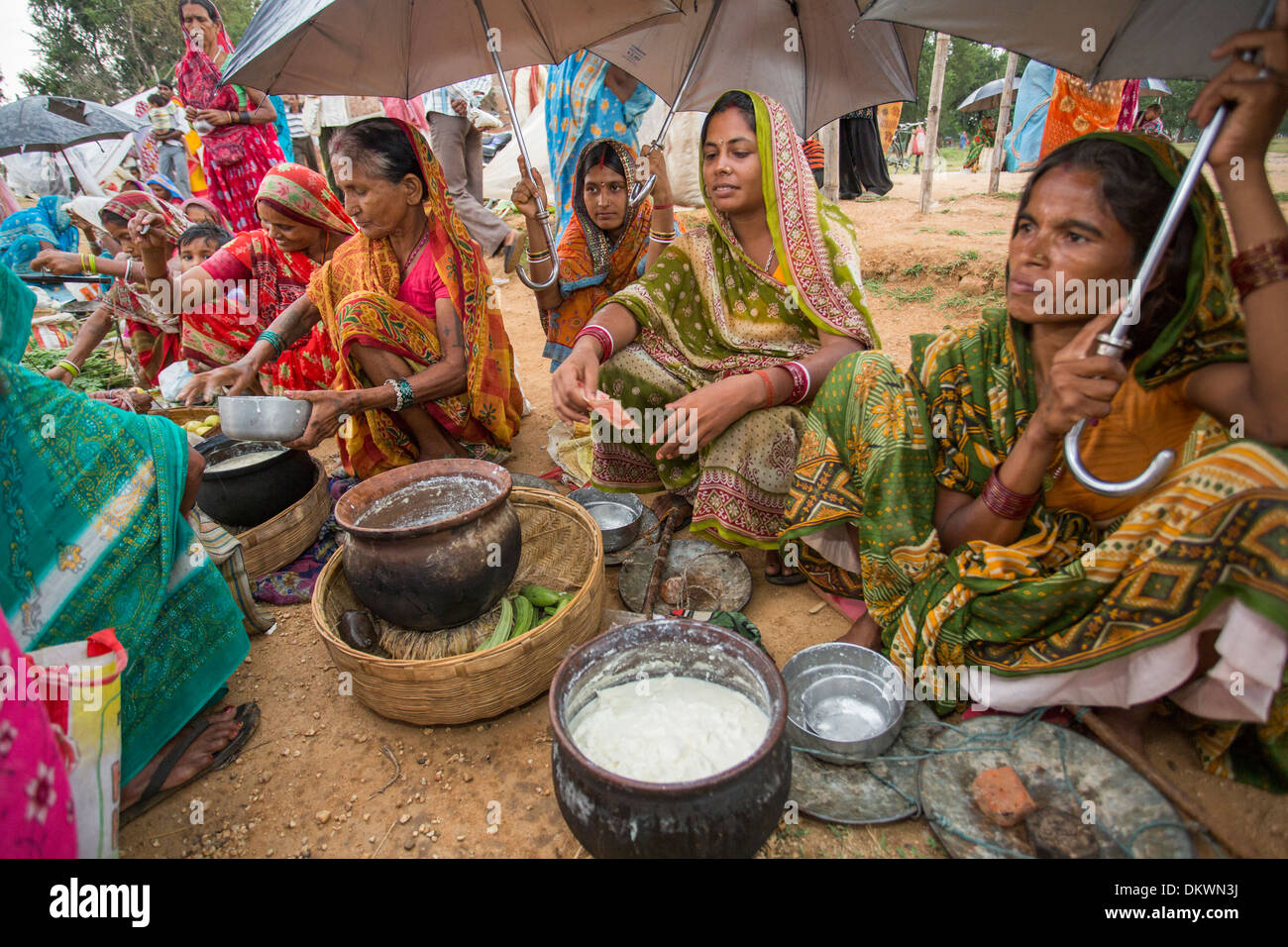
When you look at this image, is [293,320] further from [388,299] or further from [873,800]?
[873,800]

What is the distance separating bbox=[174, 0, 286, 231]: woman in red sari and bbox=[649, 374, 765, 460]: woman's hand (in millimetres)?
5248

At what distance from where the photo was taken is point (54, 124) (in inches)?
393

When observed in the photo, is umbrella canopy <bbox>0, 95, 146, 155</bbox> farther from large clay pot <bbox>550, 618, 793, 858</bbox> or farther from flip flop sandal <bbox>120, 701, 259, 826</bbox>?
large clay pot <bbox>550, 618, 793, 858</bbox>

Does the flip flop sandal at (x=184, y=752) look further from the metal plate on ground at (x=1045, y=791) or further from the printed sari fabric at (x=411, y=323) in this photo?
the metal plate on ground at (x=1045, y=791)

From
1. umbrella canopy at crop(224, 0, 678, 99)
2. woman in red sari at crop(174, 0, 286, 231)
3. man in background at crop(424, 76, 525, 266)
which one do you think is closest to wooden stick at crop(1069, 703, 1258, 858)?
umbrella canopy at crop(224, 0, 678, 99)

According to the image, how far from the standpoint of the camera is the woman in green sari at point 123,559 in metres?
1.76

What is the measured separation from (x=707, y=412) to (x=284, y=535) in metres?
2.02

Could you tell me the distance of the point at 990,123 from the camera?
2030 cm

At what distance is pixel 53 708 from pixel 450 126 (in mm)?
6877

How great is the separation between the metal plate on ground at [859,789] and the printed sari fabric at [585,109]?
3.85 metres

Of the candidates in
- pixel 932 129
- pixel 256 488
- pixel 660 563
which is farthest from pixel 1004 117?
pixel 256 488

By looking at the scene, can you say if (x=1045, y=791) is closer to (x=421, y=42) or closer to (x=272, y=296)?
(x=421, y=42)

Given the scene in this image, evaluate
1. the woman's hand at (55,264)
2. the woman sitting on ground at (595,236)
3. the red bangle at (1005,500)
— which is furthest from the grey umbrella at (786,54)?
the woman's hand at (55,264)
